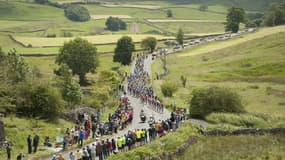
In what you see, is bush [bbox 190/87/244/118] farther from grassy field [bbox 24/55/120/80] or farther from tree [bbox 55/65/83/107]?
grassy field [bbox 24/55/120/80]

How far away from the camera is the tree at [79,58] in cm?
10125

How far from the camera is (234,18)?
170 metres

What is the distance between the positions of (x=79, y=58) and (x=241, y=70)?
3226cm

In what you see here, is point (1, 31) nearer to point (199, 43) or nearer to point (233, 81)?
point (199, 43)

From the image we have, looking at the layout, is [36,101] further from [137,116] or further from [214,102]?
[214,102]

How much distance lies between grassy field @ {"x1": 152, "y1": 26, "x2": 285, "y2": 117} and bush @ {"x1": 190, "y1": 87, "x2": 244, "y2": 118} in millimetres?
Result: 5306

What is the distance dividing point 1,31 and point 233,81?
117 metres

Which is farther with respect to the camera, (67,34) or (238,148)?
(67,34)

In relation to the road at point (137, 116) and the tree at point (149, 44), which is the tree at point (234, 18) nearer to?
the tree at point (149, 44)

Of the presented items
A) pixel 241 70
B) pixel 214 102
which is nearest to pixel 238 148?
pixel 214 102

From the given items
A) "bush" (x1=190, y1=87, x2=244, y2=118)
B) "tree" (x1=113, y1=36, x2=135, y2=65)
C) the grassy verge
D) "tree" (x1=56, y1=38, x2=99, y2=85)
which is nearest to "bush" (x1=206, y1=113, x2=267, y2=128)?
"bush" (x1=190, y1=87, x2=244, y2=118)

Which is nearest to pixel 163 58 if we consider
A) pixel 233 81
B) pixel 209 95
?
pixel 233 81

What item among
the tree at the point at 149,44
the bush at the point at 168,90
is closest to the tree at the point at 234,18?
the tree at the point at 149,44

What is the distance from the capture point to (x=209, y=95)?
5022cm
